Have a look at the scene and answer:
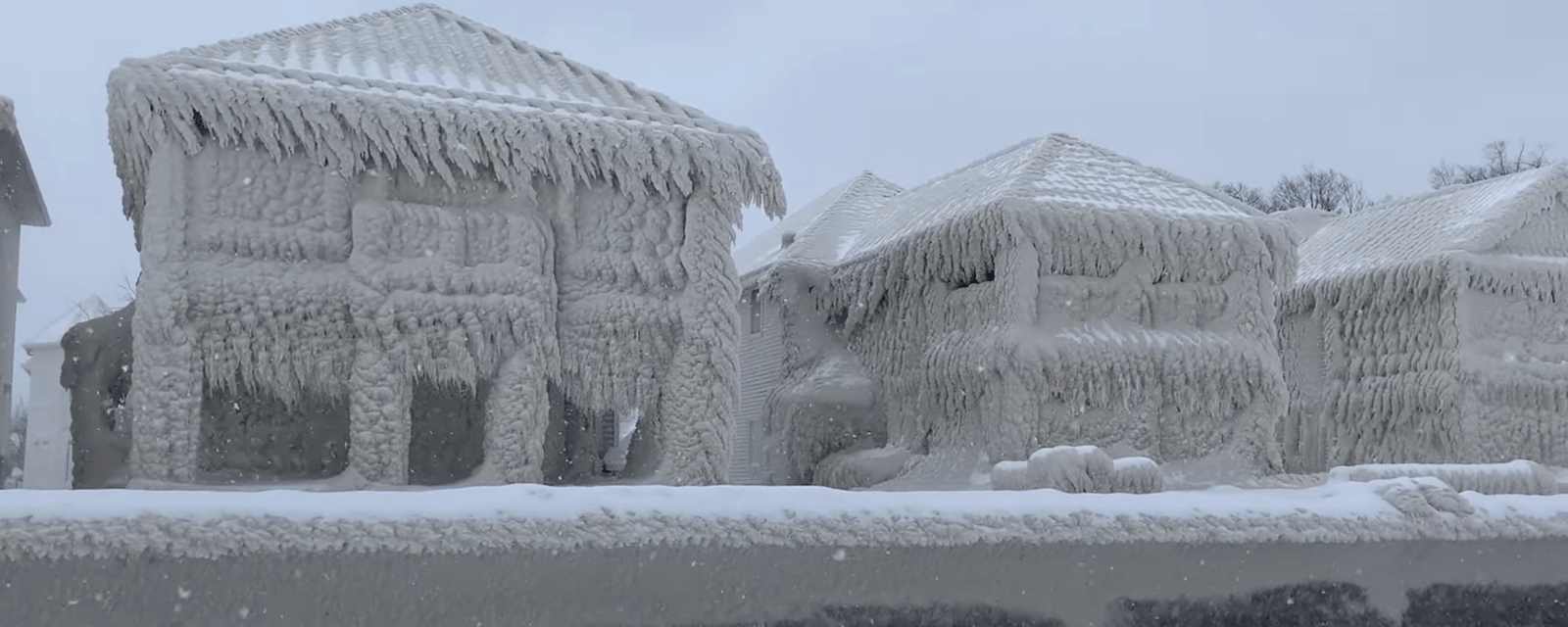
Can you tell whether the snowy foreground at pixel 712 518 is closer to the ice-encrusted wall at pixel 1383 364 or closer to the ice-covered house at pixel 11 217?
the ice-covered house at pixel 11 217

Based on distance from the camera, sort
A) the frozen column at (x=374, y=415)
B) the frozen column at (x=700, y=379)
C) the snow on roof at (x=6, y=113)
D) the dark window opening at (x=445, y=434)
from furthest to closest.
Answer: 1. the dark window opening at (x=445, y=434)
2. the frozen column at (x=700, y=379)
3. the frozen column at (x=374, y=415)
4. the snow on roof at (x=6, y=113)

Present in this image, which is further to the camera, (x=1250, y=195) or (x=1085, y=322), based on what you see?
(x=1250, y=195)

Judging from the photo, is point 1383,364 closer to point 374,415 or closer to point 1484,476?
point 1484,476

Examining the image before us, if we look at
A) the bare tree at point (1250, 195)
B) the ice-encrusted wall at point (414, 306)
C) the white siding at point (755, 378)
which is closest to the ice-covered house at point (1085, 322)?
the white siding at point (755, 378)

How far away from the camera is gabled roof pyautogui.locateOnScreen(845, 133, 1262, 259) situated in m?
12.4

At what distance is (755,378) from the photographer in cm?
1608

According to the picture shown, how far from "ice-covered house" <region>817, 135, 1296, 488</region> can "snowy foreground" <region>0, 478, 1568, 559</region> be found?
5063 mm

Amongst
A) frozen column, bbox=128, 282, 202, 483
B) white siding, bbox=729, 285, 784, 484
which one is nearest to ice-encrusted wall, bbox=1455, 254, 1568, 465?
white siding, bbox=729, 285, 784, 484

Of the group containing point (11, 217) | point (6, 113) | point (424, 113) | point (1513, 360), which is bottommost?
point (1513, 360)

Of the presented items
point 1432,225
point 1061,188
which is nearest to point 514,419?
point 1061,188

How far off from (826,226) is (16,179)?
9.40 m

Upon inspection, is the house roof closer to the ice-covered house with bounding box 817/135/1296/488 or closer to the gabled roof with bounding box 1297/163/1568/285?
the ice-covered house with bounding box 817/135/1296/488

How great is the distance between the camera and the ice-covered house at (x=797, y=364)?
1412 centimetres

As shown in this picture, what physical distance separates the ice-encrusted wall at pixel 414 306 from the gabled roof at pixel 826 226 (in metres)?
6.20
